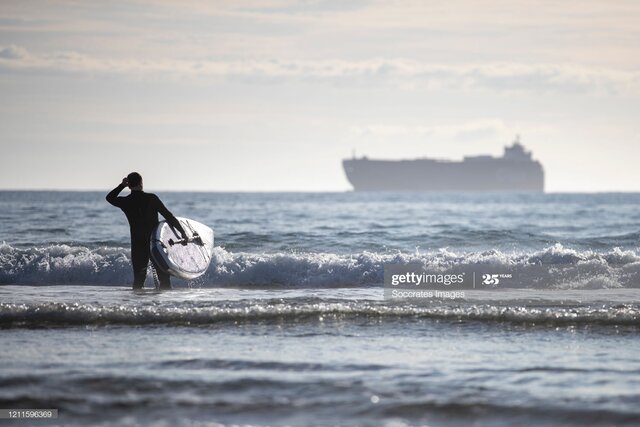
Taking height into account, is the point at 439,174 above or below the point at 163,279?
above

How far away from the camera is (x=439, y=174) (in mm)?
163000

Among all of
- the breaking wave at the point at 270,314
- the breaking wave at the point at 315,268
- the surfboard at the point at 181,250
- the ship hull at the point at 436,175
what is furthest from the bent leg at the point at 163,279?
the ship hull at the point at 436,175

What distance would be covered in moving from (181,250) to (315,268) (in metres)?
5.09

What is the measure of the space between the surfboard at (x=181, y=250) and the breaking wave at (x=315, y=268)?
2.24m

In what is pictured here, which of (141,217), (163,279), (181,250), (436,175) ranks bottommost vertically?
(163,279)

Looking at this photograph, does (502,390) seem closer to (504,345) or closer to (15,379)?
(504,345)

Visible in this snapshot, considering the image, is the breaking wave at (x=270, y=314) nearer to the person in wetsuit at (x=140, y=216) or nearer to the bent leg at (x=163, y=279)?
the person in wetsuit at (x=140, y=216)

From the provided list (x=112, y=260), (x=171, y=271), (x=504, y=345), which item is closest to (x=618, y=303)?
(x=504, y=345)

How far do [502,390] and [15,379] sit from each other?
13.0 ft

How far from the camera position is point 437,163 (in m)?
162

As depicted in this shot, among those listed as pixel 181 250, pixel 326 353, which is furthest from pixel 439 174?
pixel 326 353

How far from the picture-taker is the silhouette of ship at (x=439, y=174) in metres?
162

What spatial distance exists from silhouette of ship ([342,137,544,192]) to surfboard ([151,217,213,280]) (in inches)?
5813

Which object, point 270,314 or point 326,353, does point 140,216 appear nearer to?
point 270,314
